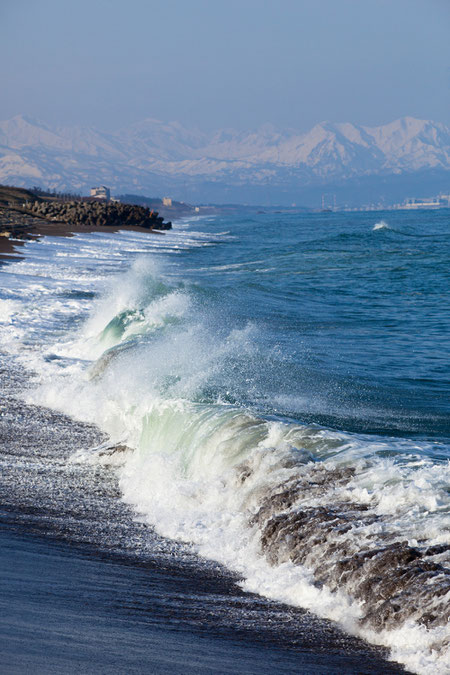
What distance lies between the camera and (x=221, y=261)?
37844mm

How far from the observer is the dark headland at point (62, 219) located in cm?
4753

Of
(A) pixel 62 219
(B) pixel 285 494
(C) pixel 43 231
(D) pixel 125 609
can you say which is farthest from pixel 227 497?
(A) pixel 62 219

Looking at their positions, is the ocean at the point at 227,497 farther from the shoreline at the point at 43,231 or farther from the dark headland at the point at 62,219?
the dark headland at the point at 62,219

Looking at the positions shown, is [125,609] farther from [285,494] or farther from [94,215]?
[94,215]

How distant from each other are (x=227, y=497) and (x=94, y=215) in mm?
64291

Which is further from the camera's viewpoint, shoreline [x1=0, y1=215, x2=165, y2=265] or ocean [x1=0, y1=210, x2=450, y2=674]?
shoreline [x1=0, y1=215, x2=165, y2=265]

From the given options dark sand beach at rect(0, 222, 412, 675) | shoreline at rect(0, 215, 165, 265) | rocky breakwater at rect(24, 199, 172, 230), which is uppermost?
rocky breakwater at rect(24, 199, 172, 230)

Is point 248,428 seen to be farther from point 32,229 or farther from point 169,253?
point 32,229

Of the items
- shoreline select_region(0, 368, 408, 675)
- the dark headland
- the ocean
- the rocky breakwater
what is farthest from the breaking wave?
the rocky breakwater

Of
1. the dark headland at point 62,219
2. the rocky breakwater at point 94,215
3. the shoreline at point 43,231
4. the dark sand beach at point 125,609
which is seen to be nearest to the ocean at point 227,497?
the dark sand beach at point 125,609

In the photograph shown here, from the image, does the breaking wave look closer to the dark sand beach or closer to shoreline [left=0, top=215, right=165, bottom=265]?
the dark sand beach

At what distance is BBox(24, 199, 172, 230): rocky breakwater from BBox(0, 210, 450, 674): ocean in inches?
2056

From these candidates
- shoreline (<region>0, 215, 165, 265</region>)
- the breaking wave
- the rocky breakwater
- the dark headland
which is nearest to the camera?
the breaking wave

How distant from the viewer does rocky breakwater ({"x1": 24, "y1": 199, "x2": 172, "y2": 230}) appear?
65.6m
